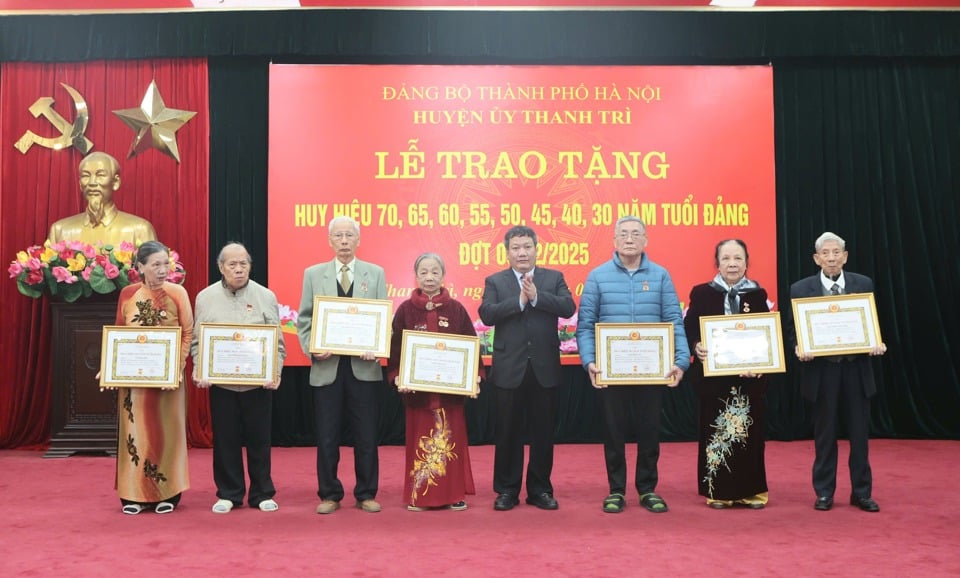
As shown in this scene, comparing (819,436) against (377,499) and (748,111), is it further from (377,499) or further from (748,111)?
(748,111)

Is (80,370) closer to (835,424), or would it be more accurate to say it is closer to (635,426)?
(635,426)

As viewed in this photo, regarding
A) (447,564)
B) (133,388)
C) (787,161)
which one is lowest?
(447,564)

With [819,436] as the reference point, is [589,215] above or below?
above

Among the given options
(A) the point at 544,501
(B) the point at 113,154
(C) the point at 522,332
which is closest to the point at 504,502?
(A) the point at 544,501

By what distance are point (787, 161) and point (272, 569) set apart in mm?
5004

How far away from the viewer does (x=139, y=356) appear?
13.2ft

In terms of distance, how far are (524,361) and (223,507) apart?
1.47m

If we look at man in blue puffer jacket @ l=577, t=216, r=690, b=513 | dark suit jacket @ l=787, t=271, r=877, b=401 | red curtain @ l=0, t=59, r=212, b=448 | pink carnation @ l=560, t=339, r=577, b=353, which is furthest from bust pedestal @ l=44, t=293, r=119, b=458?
dark suit jacket @ l=787, t=271, r=877, b=401

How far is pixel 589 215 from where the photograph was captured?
638 centimetres

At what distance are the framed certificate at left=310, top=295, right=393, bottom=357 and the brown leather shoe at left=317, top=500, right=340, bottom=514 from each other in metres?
0.67

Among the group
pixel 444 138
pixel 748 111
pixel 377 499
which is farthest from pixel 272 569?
pixel 748 111

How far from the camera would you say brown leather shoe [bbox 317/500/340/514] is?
4.04 m

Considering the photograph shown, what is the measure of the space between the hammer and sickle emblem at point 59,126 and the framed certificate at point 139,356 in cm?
298

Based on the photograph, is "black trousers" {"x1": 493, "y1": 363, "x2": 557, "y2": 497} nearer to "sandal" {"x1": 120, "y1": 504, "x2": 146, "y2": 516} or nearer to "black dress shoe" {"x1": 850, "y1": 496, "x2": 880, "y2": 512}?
"black dress shoe" {"x1": 850, "y1": 496, "x2": 880, "y2": 512}
